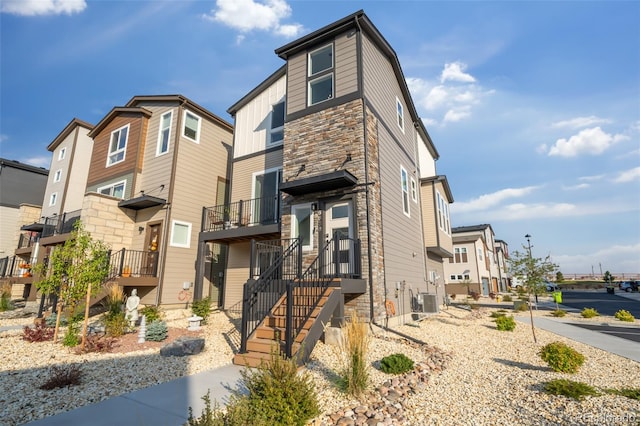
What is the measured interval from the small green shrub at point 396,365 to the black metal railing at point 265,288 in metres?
2.84

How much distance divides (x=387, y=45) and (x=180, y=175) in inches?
437

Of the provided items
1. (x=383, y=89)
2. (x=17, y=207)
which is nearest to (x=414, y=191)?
(x=383, y=89)

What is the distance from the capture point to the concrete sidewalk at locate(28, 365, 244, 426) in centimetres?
356

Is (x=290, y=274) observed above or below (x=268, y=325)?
above

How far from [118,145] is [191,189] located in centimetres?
625

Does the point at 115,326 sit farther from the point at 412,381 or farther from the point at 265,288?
the point at 412,381

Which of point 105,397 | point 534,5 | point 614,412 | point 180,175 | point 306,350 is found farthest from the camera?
point 180,175

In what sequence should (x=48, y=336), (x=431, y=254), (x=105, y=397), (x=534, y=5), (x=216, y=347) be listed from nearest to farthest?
1. (x=105, y=397)
2. (x=216, y=347)
3. (x=48, y=336)
4. (x=534, y=5)
5. (x=431, y=254)

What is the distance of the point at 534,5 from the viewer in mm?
10008

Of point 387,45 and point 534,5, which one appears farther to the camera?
point 387,45

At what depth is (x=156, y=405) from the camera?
13.3 feet

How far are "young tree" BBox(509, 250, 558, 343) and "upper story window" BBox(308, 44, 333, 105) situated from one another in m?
8.56

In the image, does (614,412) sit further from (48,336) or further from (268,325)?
(48,336)

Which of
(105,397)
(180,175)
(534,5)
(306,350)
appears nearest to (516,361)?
(306,350)
